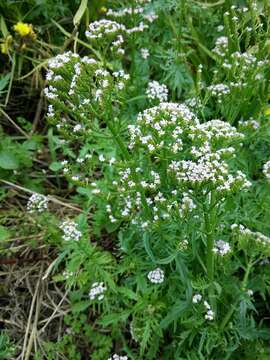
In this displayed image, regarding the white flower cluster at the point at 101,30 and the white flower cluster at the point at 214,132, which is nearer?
the white flower cluster at the point at 214,132

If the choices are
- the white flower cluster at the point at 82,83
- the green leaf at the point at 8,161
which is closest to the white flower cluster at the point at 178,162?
the white flower cluster at the point at 82,83

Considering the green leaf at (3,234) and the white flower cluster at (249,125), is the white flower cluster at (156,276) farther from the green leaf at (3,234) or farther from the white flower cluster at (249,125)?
the green leaf at (3,234)

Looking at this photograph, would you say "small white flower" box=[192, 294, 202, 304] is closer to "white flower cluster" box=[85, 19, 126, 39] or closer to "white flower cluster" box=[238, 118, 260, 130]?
"white flower cluster" box=[238, 118, 260, 130]

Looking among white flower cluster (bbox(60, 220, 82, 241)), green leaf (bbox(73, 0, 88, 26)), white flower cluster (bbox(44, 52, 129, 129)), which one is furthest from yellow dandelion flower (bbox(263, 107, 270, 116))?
green leaf (bbox(73, 0, 88, 26))

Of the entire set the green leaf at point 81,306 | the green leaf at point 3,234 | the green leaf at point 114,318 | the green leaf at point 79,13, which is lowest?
the green leaf at point 81,306

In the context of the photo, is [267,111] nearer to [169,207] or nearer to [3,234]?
[169,207]

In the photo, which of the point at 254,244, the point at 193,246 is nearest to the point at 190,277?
the point at 193,246

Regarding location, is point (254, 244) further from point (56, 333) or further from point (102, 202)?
point (56, 333)

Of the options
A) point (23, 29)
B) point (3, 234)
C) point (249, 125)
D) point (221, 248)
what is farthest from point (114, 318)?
point (23, 29)
